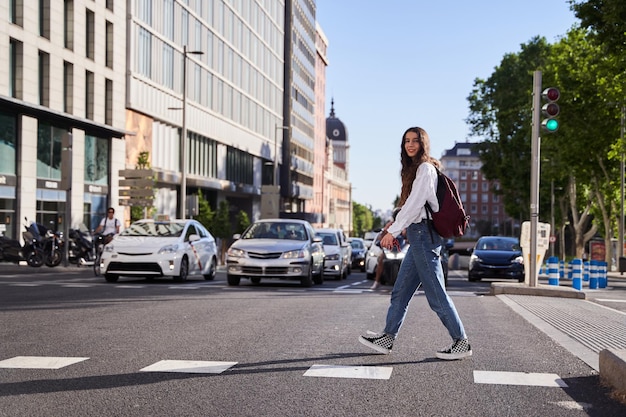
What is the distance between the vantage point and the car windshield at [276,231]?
68.5 ft

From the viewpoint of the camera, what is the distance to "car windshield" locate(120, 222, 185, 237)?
21391 millimetres

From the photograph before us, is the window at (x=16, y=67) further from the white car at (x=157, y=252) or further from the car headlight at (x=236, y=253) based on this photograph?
the car headlight at (x=236, y=253)

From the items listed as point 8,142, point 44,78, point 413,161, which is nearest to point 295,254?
point 413,161

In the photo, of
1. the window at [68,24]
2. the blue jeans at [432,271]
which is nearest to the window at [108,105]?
the window at [68,24]

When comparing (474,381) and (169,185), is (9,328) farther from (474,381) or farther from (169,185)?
(169,185)

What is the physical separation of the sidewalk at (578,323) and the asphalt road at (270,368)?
156 mm

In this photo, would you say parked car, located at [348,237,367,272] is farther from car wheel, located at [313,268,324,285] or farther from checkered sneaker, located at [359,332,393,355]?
checkered sneaker, located at [359,332,393,355]

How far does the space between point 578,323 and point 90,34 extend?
34.1 m

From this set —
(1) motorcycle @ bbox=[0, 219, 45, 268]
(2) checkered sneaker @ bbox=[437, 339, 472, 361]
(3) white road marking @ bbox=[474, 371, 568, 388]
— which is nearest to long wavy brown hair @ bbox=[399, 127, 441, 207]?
(2) checkered sneaker @ bbox=[437, 339, 472, 361]

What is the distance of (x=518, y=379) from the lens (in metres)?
6.70

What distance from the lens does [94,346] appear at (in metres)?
8.20

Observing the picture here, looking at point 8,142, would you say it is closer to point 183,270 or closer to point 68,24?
point 68,24

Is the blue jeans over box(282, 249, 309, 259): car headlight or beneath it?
over

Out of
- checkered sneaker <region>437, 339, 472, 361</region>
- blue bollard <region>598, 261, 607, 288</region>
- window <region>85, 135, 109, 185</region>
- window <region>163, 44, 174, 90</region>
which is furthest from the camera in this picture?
window <region>163, 44, 174, 90</region>
